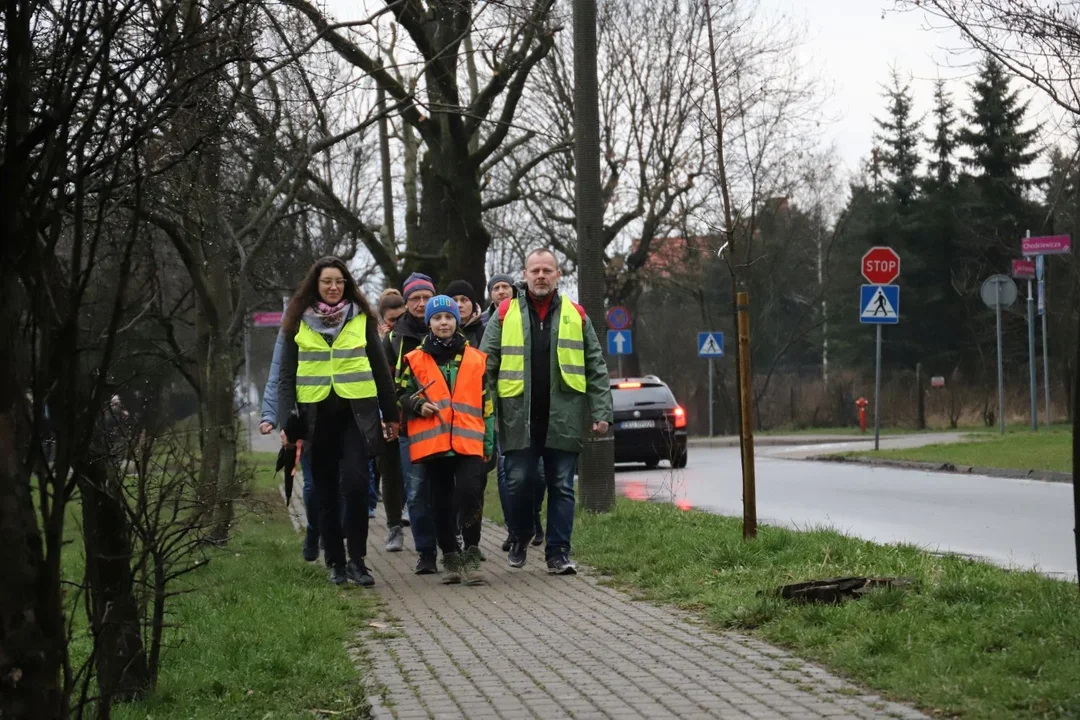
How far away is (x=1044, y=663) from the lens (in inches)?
228

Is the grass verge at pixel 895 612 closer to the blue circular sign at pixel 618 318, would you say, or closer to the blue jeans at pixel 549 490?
the blue jeans at pixel 549 490

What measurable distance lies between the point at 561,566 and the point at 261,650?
10.9 feet

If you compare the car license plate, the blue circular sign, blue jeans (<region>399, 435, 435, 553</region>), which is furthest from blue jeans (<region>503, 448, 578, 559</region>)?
the blue circular sign

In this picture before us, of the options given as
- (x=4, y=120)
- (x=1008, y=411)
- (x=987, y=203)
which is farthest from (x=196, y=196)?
(x=987, y=203)

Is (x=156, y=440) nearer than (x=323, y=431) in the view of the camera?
Yes

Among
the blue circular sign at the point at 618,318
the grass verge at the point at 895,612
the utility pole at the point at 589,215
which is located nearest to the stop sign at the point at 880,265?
the blue circular sign at the point at 618,318

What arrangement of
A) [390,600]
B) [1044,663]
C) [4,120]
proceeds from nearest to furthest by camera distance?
[4,120], [1044,663], [390,600]

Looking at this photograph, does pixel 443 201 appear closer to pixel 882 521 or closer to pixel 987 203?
pixel 882 521

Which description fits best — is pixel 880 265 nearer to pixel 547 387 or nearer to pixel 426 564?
pixel 547 387

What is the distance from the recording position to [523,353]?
10.3 meters

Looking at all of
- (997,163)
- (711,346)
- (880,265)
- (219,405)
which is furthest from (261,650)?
(997,163)

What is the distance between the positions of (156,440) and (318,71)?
7.33 meters

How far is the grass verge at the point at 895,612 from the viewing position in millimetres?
5590

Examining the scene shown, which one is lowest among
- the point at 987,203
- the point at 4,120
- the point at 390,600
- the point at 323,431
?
the point at 390,600
